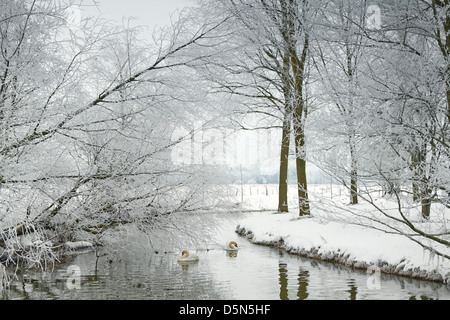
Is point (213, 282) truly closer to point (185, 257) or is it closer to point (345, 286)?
point (185, 257)

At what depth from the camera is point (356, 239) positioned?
10711 millimetres

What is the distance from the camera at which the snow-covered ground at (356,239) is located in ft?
24.1

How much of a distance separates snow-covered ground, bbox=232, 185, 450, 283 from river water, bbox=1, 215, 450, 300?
33cm

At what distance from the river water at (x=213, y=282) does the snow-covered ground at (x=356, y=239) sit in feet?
1.09

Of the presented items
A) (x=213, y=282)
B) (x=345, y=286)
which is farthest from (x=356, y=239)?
(x=213, y=282)

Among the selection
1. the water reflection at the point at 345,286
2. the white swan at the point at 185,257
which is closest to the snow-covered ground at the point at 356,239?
the water reflection at the point at 345,286

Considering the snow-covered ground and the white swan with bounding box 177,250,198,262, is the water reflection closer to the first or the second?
the snow-covered ground

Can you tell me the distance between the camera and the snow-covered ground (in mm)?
7348

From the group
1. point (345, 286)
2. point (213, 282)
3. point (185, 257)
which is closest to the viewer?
point (345, 286)

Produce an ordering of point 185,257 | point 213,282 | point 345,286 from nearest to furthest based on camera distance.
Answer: point 345,286
point 213,282
point 185,257

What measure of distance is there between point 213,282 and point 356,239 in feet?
13.5

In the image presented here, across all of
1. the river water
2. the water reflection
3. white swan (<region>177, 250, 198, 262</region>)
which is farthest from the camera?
white swan (<region>177, 250, 198, 262</region>)

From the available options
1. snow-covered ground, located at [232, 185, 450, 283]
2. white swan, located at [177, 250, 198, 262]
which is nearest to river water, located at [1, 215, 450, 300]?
white swan, located at [177, 250, 198, 262]
